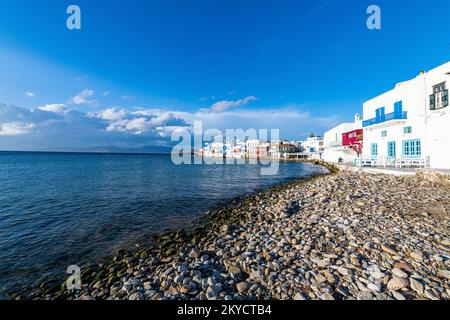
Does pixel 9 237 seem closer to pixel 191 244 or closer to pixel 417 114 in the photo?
pixel 191 244

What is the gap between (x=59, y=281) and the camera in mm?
5004

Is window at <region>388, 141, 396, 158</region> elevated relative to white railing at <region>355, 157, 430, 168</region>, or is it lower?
elevated

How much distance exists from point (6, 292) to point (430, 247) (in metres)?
10.7

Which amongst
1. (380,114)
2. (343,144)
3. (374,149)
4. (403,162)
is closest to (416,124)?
(403,162)

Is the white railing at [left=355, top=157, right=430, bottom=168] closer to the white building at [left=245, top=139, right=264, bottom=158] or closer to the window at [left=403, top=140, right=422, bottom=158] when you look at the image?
the window at [left=403, top=140, right=422, bottom=158]

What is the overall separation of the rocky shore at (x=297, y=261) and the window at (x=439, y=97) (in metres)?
13.4

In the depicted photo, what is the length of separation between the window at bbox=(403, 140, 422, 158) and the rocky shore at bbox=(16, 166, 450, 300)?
12992 mm

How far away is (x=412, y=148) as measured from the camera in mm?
18344

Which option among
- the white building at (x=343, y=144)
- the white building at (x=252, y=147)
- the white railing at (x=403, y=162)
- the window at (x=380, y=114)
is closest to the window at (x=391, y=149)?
the white railing at (x=403, y=162)

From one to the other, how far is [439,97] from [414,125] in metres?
2.79

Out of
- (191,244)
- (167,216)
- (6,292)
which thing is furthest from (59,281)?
(167,216)

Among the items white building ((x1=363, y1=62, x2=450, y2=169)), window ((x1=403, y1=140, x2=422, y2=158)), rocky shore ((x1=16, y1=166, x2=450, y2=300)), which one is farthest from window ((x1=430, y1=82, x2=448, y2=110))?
rocky shore ((x1=16, y1=166, x2=450, y2=300))

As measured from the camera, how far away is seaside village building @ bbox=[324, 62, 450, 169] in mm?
→ 15382

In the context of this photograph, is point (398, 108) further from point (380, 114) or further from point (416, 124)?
point (416, 124)
